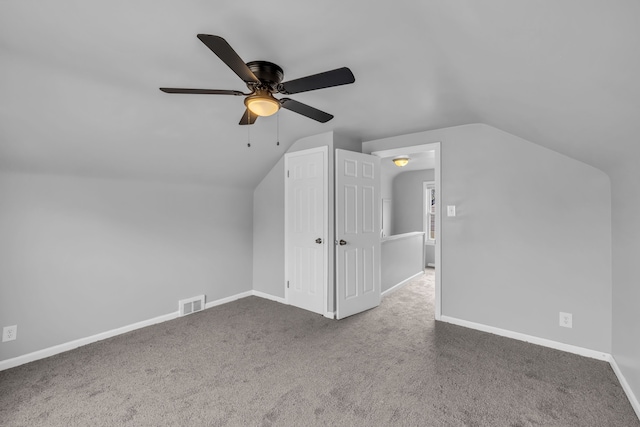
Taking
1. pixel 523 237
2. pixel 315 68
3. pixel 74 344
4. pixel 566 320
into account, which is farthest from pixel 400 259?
pixel 74 344

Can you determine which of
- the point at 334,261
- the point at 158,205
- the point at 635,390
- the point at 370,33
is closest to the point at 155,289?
the point at 158,205

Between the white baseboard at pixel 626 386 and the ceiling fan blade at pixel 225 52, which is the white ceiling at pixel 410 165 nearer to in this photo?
the white baseboard at pixel 626 386

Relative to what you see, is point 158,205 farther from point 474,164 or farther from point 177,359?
point 474,164

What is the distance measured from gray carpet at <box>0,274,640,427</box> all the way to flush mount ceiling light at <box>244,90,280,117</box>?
1.98 meters

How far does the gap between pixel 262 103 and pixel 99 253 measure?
8.14ft

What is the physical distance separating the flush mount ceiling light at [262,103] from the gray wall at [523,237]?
2.26 metres

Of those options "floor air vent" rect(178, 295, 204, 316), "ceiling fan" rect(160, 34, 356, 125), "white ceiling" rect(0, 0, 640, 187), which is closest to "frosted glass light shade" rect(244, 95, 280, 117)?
"ceiling fan" rect(160, 34, 356, 125)

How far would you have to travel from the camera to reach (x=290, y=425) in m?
1.73

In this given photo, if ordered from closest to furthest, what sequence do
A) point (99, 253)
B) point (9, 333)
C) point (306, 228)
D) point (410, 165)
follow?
point (9, 333), point (99, 253), point (306, 228), point (410, 165)

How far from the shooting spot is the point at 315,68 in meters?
2.07

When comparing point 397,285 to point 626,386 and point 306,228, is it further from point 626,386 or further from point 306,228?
point 626,386

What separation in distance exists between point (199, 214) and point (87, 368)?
1940mm

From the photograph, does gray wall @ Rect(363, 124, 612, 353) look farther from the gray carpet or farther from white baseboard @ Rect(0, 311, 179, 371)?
white baseboard @ Rect(0, 311, 179, 371)

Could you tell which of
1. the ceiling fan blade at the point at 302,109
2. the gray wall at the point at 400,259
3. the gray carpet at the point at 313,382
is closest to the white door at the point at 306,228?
the gray carpet at the point at 313,382
